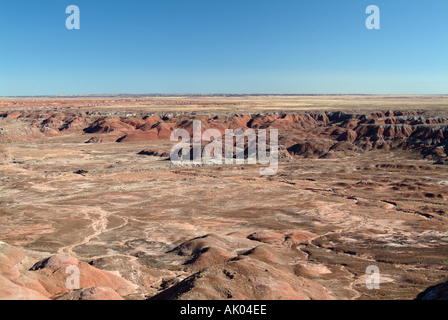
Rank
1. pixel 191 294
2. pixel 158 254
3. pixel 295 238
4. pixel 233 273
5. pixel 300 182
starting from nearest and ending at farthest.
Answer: pixel 191 294
pixel 233 273
pixel 158 254
pixel 295 238
pixel 300 182

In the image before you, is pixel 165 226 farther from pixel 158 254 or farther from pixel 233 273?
pixel 233 273

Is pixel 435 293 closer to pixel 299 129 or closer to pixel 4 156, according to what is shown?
pixel 4 156

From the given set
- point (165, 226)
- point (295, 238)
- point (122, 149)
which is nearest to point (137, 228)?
point (165, 226)

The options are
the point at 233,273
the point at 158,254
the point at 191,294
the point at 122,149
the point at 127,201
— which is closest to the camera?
the point at 191,294

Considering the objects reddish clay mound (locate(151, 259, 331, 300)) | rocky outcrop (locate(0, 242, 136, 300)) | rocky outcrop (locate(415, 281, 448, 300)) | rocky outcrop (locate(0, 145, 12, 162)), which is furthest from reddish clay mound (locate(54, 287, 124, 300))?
rocky outcrop (locate(0, 145, 12, 162))

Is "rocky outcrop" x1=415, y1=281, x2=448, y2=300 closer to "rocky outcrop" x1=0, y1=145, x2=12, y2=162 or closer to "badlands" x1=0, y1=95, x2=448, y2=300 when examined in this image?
"badlands" x1=0, y1=95, x2=448, y2=300

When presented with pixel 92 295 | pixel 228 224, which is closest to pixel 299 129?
pixel 228 224

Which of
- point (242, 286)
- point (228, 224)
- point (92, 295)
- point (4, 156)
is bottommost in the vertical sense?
point (228, 224)
